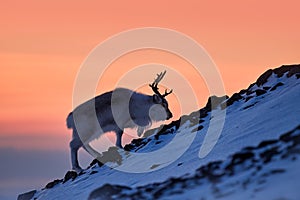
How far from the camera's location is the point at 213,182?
50.8 ft

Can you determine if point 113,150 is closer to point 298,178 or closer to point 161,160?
point 161,160

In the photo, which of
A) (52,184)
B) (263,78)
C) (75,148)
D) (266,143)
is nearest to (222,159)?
(266,143)

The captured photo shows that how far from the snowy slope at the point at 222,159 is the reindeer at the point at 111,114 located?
1.83 metres

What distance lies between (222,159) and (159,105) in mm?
12556

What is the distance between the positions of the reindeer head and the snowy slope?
91.7 inches

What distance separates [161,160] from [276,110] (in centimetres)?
328

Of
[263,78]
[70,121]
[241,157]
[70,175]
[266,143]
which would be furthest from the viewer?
[70,121]

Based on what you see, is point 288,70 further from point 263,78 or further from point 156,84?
point 156,84

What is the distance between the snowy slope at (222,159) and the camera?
14.7 metres

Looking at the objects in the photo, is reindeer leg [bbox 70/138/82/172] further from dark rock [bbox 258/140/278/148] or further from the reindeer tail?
dark rock [bbox 258/140/278/148]

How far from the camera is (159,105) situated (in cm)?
2928

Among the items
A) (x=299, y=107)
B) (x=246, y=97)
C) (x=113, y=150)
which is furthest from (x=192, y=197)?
(x=113, y=150)

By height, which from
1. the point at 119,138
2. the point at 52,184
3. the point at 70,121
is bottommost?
the point at 52,184

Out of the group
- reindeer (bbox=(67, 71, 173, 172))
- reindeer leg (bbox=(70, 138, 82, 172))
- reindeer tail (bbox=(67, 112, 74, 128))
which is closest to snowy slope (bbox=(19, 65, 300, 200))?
reindeer (bbox=(67, 71, 173, 172))
